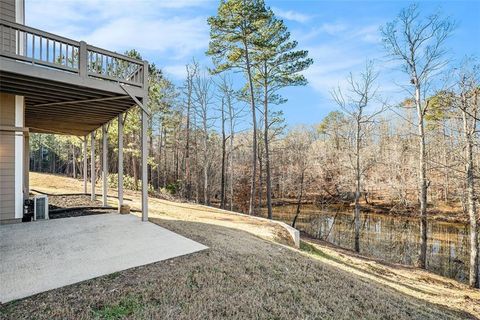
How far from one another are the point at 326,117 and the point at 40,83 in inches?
1106

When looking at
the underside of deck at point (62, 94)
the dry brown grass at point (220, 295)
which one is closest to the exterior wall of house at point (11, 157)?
the underside of deck at point (62, 94)

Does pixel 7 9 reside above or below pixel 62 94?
above

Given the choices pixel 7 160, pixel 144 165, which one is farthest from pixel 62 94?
pixel 144 165

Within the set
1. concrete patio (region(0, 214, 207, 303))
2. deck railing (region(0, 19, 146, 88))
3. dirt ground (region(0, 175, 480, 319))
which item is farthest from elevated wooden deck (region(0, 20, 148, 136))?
dirt ground (region(0, 175, 480, 319))

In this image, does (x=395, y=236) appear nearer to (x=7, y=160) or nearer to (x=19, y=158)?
(x=19, y=158)

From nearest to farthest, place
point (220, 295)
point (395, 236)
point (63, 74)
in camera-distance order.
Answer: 1. point (220, 295)
2. point (63, 74)
3. point (395, 236)

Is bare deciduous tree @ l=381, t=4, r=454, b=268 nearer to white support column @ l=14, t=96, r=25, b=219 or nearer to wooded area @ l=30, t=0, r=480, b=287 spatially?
wooded area @ l=30, t=0, r=480, b=287

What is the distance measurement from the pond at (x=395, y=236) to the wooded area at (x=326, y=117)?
4.40 ft

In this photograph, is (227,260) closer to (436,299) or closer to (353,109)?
(436,299)

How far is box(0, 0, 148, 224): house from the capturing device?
4996 millimetres

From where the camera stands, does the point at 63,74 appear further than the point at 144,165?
No

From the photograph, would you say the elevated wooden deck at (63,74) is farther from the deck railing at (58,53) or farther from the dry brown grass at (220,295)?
the dry brown grass at (220,295)

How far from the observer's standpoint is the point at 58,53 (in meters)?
5.29

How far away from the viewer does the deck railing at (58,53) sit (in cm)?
495
